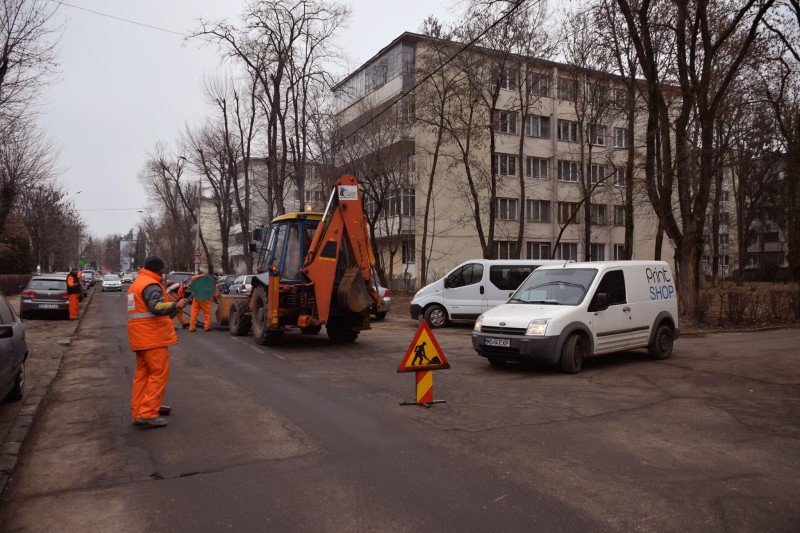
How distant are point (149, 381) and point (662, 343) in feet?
30.4

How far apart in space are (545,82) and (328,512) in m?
32.8

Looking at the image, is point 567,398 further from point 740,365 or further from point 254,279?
point 254,279

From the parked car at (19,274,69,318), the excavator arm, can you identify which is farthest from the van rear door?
the parked car at (19,274,69,318)

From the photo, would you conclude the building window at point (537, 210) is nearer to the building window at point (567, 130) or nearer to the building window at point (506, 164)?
the building window at point (506, 164)

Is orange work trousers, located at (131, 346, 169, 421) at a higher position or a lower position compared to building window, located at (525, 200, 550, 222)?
lower

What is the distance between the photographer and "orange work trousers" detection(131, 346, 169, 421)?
6469mm

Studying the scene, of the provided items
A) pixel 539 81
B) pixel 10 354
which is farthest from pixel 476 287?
pixel 539 81

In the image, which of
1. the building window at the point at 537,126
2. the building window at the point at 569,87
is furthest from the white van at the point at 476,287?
the building window at the point at 537,126

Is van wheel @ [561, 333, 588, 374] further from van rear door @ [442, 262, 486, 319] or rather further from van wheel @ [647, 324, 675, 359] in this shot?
van rear door @ [442, 262, 486, 319]

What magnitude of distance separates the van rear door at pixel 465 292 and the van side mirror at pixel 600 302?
7.60m

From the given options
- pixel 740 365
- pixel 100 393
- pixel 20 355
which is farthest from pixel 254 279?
pixel 740 365

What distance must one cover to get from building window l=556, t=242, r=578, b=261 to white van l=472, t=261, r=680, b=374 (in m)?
33.1

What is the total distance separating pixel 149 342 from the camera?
Result: 6469 millimetres

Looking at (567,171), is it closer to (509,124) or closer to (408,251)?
(509,124)
